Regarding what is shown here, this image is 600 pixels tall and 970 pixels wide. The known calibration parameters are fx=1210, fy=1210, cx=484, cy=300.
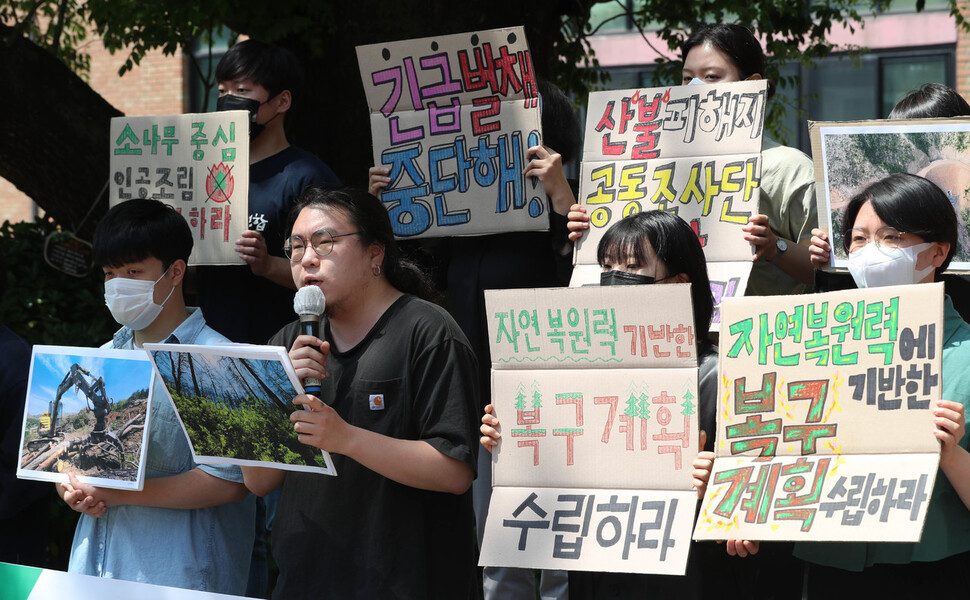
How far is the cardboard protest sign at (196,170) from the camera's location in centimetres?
441

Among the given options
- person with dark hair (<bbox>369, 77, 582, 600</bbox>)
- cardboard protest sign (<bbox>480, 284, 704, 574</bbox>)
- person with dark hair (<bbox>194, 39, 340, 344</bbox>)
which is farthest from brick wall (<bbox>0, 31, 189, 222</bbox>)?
cardboard protest sign (<bbox>480, 284, 704, 574</bbox>)

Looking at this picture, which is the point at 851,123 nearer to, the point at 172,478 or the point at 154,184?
the point at 172,478

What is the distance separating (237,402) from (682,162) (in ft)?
5.61

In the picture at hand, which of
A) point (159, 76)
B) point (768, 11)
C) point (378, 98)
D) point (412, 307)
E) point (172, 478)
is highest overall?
point (159, 76)

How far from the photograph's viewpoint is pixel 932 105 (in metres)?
4.05

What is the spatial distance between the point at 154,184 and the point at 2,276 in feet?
2.32

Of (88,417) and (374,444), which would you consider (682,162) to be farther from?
(88,417)

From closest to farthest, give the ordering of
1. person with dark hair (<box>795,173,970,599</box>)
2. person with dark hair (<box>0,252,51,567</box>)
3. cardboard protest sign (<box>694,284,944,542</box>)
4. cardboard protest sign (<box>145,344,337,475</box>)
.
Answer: cardboard protest sign (<box>694,284,944,542</box>) < person with dark hair (<box>795,173,970,599</box>) < cardboard protest sign (<box>145,344,337,475</box>) < person with dark hair (<box>0,252,51,567</box>)

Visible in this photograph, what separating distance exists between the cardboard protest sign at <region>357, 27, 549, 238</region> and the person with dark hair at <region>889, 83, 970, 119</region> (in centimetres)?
125

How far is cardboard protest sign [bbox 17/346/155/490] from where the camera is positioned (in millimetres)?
3406

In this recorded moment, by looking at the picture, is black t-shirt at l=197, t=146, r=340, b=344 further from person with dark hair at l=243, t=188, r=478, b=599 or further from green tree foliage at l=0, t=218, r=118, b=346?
green tree foliage at l=0, t=218, r=118, b=346

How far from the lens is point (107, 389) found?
11.4ft

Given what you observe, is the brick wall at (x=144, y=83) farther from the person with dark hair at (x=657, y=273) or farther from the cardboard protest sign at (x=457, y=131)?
the person with dark hair at (x=657, y=273)

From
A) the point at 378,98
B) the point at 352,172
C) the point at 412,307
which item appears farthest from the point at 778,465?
the point at 352,172
